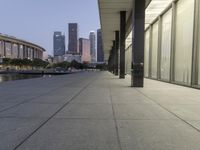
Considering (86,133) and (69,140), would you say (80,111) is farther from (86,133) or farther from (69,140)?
(69,140)

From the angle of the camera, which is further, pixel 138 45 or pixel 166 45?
pixel 166 45

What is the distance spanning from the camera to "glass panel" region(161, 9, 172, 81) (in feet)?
75.8

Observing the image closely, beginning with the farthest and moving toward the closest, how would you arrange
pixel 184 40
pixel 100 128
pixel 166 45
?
pixel 166 45 < pixel 184 40 < pixel 100 128

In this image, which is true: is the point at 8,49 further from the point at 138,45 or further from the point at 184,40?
the point at 138,45

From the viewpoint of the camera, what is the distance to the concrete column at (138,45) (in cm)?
1689

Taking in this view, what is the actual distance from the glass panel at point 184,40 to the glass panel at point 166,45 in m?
2.49

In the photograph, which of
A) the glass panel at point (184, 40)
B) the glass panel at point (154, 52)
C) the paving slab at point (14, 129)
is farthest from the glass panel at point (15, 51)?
the paving slab at point (14, 129)

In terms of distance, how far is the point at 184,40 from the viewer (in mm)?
18625

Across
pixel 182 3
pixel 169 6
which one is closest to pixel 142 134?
pixel 182 3

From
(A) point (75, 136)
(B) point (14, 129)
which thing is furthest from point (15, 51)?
(A) point (75, 136)

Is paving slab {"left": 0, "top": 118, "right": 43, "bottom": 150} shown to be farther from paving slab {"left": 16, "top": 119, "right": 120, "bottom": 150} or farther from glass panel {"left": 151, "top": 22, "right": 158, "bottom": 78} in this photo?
glass panel {"left": 151, "top": 22, "right": 158, "bottom": 78}

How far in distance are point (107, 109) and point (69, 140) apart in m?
3.47

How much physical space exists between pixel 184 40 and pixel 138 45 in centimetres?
398

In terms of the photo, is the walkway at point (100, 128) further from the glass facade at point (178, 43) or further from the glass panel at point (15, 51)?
the glass panel at point (15, 51)
